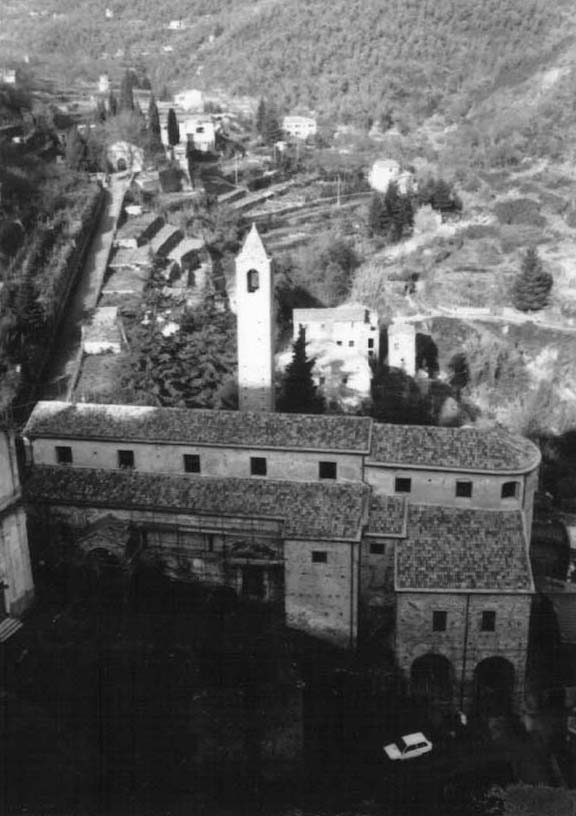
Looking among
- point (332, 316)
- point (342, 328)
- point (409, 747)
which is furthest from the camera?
point (332, 316)

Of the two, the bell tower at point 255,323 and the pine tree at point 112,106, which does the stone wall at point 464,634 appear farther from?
the pine tree at point 112,106

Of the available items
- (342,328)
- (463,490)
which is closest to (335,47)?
(342,328)

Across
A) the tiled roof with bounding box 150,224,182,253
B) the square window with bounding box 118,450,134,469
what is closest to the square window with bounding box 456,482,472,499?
the square window with bounding box 118,450,134,469

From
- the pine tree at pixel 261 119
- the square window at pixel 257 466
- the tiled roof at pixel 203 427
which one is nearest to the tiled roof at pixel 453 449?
the tiled roof at pixel 203 427

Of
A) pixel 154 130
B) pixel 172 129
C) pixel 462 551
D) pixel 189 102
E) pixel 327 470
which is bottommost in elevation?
pixel 462 551

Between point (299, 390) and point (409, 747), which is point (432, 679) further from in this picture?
point (299, 390)
